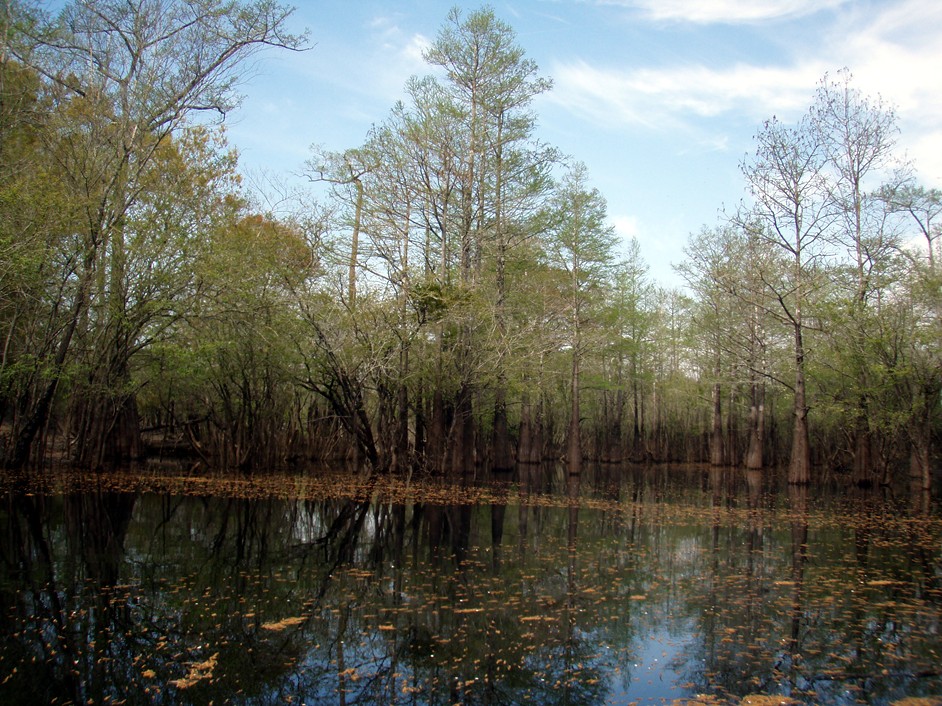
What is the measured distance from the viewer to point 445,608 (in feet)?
17.1

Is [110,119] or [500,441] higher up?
[110,119]

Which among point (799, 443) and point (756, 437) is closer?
point (799, 443)

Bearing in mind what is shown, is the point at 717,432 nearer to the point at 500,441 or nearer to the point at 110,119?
the point at 500,441

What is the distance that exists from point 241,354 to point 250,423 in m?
2.10

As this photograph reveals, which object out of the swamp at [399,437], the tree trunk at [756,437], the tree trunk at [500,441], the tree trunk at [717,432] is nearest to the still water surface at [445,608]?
the swamp at [399,437]

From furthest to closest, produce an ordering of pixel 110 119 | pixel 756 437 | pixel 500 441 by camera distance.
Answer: pixel 756 437
pixel 500 441
pixel 110 119

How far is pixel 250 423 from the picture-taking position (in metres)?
18.5

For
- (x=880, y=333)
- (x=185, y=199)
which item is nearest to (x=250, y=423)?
(x=185, y=199)

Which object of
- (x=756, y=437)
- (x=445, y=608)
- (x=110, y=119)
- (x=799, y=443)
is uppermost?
(x=110, y=119)

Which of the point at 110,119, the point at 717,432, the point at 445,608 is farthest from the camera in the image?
the point at 717,432

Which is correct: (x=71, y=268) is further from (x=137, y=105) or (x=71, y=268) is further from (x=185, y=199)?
(x=137, y=105)

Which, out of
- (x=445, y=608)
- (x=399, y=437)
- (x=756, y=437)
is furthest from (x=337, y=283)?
(x=756, y=437)

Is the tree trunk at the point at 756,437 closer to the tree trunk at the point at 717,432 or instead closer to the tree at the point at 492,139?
the tree trunk at the point at 717,432

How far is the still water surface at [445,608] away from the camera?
3.75 m
